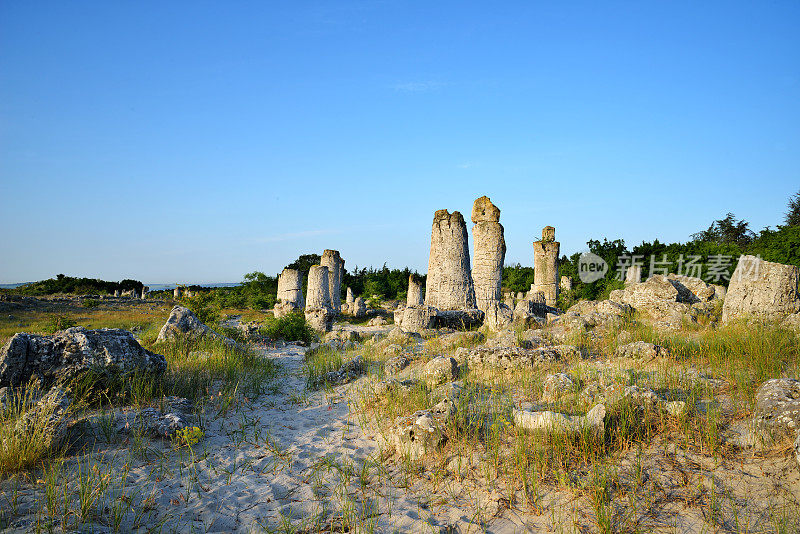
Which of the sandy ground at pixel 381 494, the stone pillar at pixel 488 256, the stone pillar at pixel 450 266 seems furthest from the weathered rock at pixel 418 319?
the sandy ground at pixel 381 494

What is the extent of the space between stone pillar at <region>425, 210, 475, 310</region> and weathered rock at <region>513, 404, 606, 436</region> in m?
9.12

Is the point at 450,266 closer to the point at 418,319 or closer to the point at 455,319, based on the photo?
the point at 455,319

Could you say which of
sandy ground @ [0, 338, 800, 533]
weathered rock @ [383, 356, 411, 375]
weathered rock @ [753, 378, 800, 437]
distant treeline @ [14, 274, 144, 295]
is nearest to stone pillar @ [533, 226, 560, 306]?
weathered rock @ [383, 356, 411, 375]

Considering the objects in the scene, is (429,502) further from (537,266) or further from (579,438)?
(537,266)

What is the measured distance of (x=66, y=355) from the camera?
541cm

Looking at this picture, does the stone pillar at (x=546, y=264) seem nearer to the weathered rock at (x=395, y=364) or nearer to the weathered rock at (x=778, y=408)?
the weathered rock at (x=395, y=364)

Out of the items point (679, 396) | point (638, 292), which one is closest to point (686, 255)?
point (638, 292)

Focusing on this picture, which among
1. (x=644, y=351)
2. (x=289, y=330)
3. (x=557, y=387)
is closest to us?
(x=557, y=387)

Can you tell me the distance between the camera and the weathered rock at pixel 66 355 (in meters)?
5.10

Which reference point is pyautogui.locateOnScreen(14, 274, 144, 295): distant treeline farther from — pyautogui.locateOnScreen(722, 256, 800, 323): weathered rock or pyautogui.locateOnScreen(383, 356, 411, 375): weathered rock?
pyautogui.locateOnScreen(722, 256, 800, 323): weathered rock

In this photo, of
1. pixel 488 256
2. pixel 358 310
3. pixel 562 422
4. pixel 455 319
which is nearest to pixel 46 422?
pixel 562 422

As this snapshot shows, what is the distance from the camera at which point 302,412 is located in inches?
222

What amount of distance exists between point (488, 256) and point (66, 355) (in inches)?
443

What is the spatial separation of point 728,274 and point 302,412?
25.1 m
